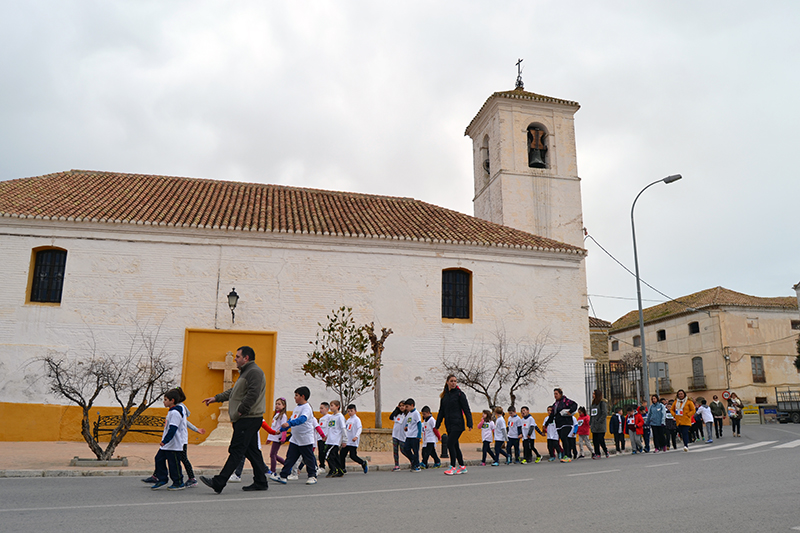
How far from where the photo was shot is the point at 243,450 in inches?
321

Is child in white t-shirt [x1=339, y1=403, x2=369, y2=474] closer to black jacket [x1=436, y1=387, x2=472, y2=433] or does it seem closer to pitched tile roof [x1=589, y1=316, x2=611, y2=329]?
black jacket [x1=436, y1=387, x2=472, y2=433]

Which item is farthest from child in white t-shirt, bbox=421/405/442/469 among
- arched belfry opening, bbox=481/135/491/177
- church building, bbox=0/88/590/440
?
arched belfry opening, bbox=481/135/491/177

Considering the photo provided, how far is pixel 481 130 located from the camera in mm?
32906

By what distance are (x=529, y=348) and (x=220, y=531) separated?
17635mm

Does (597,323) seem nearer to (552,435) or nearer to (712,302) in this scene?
(712,302)

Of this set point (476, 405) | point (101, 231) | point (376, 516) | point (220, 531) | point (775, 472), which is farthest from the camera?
point (476, 405)

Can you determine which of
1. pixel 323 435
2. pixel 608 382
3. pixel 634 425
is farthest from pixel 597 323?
pixel 323 435

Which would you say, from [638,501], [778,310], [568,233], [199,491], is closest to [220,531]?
[199,491]

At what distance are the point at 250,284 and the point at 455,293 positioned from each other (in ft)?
23.8

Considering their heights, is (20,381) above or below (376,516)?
above

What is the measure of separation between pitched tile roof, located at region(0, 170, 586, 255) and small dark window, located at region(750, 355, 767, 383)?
85.6 ft

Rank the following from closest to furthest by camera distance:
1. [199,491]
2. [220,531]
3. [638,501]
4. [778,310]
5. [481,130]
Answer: [220,531] → [638,501] → [199,491] → [481,130] → [778,310]

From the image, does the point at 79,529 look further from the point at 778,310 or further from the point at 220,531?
the point at 778,310

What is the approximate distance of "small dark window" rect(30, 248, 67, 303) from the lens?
64.1 ft
